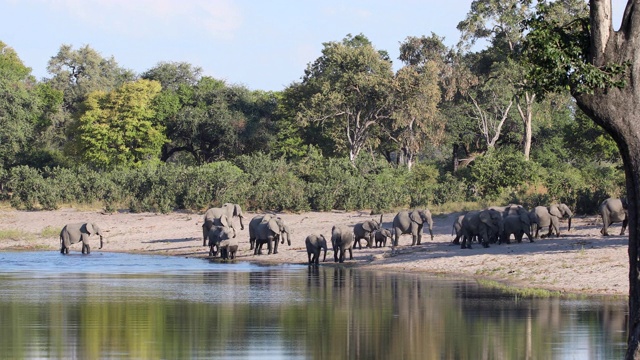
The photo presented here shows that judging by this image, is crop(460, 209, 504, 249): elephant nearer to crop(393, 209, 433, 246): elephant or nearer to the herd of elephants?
the herd of elephants

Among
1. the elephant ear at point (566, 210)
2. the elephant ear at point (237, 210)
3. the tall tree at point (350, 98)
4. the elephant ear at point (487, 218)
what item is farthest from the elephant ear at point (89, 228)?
the tall tree at point (350, 98)

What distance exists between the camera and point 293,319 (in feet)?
64.5

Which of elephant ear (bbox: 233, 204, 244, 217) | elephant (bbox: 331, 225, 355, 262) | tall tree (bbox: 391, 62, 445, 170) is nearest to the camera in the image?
elephant (bbox: 331, 225, 355, 262)

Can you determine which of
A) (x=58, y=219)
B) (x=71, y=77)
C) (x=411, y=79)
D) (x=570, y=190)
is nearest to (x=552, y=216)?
(x=570, y=190)

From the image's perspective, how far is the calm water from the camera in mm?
16031

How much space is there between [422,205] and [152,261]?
13.8 metres

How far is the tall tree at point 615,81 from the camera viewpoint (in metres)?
12.8

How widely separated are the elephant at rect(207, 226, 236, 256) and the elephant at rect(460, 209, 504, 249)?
8.02m

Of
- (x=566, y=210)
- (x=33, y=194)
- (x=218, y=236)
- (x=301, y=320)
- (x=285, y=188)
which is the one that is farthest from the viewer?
(x=33, y=194)

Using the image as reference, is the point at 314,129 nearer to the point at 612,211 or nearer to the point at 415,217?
the point at 415,217

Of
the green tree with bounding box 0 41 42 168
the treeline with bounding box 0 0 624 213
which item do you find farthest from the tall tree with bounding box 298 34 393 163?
the green tree with bounding box 0 41 42 168

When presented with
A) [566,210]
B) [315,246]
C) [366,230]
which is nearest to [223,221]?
[366,230]

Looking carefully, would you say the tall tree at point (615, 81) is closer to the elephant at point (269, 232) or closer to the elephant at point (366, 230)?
the elephant at point (366, 230)

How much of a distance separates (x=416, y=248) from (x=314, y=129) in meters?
37.8
